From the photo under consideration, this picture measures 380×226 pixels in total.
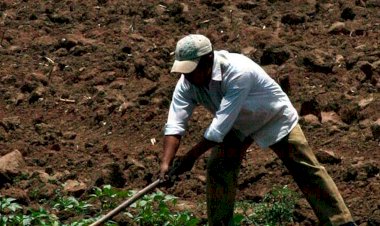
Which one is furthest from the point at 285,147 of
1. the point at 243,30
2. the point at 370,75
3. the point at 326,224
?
the point at 243,30

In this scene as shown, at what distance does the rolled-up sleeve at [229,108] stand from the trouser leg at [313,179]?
55cm

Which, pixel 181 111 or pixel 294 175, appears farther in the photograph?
pixel 294 175

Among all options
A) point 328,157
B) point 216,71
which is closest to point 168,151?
point 216,71

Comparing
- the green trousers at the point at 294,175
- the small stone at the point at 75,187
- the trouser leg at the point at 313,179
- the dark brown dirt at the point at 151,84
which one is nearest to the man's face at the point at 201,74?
the green trousers at the point at 294,175

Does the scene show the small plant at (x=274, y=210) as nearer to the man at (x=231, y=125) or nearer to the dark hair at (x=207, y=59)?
the man at (x=231, y=125)

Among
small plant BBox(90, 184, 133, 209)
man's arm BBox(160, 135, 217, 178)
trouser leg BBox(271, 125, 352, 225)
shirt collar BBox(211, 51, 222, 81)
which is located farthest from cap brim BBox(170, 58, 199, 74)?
small plant BBox(90, 184, 133, 209)

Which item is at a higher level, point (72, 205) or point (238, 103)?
point (238, 103)

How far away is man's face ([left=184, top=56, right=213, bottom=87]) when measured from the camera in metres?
7.11

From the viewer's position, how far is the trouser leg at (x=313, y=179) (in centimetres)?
755

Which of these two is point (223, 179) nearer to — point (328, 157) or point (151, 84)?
point (328, 157)

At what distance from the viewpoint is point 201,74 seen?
281 inches

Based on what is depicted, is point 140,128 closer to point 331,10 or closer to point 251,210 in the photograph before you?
point 251,210

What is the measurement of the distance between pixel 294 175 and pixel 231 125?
750 millimetres

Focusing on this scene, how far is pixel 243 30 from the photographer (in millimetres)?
11000
